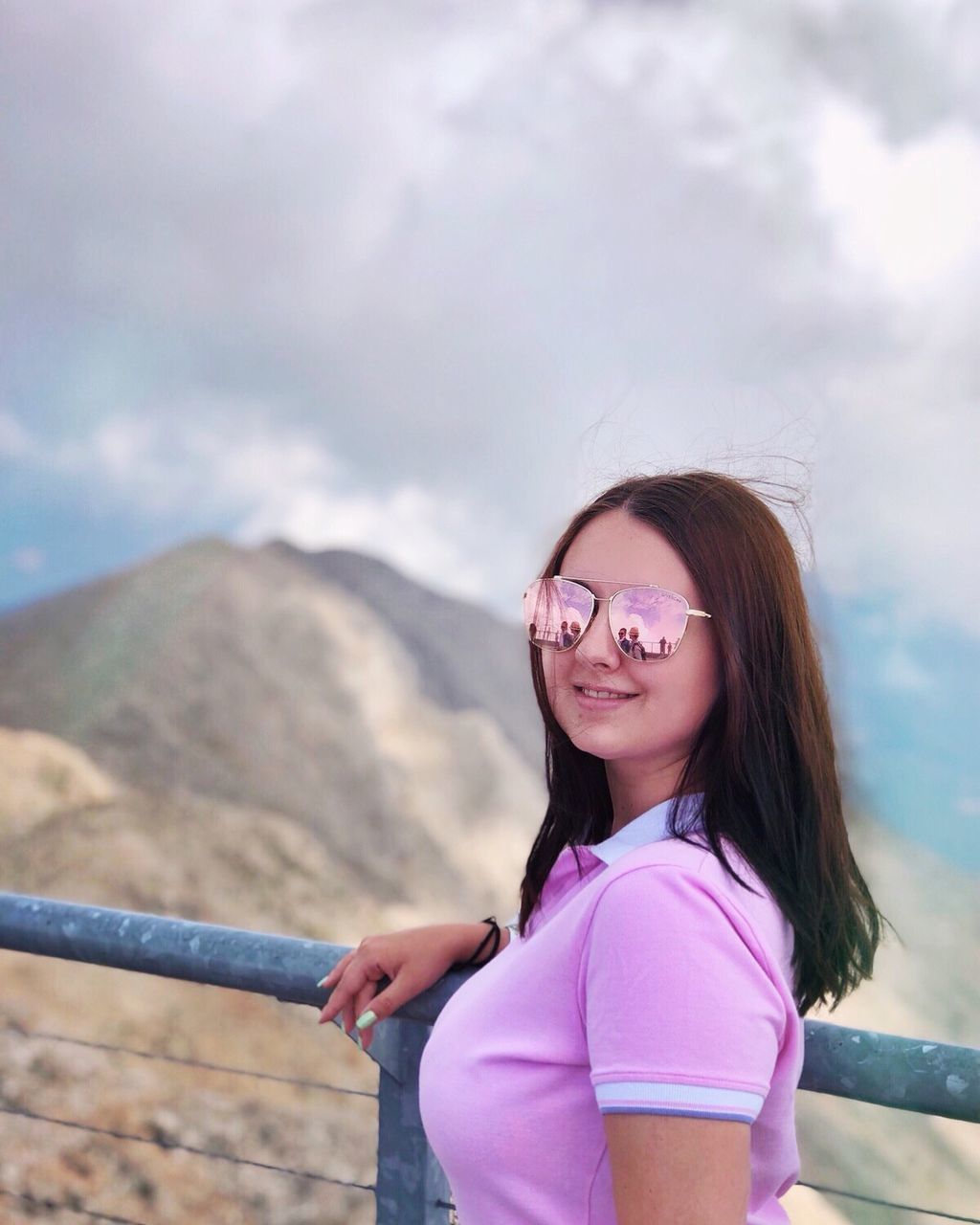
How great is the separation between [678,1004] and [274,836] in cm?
959

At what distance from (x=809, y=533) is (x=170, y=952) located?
0.55 meters

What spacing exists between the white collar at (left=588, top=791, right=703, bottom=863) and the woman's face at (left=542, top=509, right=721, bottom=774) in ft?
0.12

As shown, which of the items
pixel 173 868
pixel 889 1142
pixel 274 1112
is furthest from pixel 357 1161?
pixel 889 1142

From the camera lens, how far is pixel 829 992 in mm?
771

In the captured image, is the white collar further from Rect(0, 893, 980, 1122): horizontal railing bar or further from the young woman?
Rect(0, 893, 980, 1122): horizontal railing bar

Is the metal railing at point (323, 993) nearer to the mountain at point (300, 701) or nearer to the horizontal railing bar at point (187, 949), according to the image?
the horizontal railing bar at point (187, 949)

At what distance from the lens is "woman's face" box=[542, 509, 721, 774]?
2.39 ft

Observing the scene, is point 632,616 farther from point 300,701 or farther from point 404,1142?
point 300,701

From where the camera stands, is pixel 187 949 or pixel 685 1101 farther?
pixel 187 949

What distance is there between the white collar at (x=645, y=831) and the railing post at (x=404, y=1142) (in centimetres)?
24

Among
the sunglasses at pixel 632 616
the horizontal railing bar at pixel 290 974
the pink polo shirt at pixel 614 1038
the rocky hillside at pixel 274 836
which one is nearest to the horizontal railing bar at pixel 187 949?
the horizontal railing bar at pixel 290 974

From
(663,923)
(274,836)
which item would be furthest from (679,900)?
(274,836)

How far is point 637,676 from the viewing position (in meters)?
0.73

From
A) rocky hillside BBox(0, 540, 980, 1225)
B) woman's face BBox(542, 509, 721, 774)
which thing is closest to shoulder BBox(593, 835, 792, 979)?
woman's face BBox(542, 509, 721, 774)
